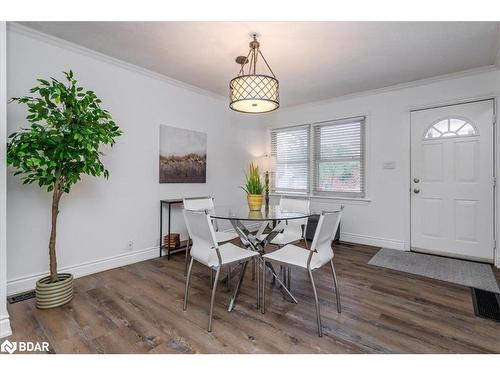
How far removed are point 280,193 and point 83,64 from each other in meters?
3.78

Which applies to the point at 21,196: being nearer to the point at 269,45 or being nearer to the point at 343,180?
the point at 269,45

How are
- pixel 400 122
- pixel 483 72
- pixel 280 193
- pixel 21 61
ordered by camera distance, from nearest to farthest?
pixel 21 61
pixel 483 72
pixel 400 122
pixel 280 193

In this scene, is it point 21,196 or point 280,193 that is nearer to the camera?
point 21,196

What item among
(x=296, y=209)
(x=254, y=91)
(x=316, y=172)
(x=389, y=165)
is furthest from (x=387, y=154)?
(x=254, y=91)

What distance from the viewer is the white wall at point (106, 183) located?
246 cm

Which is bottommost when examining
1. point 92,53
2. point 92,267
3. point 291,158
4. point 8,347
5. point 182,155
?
point 8,347

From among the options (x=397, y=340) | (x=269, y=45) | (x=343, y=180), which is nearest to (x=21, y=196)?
(x=269, y=45)

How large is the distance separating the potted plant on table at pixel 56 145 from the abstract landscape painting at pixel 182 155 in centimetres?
127

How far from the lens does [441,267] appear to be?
10.6 ft

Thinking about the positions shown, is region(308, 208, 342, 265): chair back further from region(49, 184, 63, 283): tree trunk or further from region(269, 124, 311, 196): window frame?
region(269, 124, 311, 196): window frame

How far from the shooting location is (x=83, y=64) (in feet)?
9.35

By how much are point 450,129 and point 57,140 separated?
4612 millimetres

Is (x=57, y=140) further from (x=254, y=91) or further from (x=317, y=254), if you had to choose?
(x=317, y=254)

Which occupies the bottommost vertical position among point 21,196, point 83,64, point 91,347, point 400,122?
point 91,347
